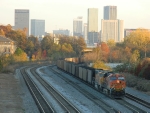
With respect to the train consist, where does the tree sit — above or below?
above

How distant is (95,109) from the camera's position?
23.6 metres

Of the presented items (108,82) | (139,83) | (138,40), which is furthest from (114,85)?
(138,40)

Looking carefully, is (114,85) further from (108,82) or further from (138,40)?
(138,40)

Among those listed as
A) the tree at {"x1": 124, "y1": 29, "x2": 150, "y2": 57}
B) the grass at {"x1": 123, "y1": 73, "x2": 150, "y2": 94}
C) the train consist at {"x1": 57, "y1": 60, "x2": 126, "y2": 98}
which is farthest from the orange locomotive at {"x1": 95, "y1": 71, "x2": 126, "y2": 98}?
the tree at {"x1": 124, "y1": 29, "x2": 150, "y2": 57}

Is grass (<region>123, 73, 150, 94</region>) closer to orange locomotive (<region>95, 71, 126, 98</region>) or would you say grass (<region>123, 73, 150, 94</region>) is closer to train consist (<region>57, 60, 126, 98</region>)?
train consist (<region>57, 60, 126, 98</region>)

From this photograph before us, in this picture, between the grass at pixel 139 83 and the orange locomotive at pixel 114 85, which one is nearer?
the orange locomotive at pixel 114 85

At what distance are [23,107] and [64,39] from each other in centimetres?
14529

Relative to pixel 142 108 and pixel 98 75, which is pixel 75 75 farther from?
pixel 142 108

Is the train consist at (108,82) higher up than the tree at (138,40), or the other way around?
the tree at (138,40)

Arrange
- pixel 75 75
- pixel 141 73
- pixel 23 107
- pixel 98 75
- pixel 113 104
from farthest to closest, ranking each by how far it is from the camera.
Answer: pixel 75 75 < pixel 141 73 < pixel 98 75 < pixel 113 104 < pixel 23 107

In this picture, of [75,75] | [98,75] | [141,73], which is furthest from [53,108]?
[75,75]

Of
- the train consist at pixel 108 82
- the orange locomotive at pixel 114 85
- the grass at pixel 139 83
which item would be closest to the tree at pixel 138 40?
the grass at pixel 139 83

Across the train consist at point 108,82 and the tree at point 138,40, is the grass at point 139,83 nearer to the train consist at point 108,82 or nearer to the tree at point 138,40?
the train consist at point 108,82

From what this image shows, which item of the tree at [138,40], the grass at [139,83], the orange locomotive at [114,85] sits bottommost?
the grass at [139,83]
